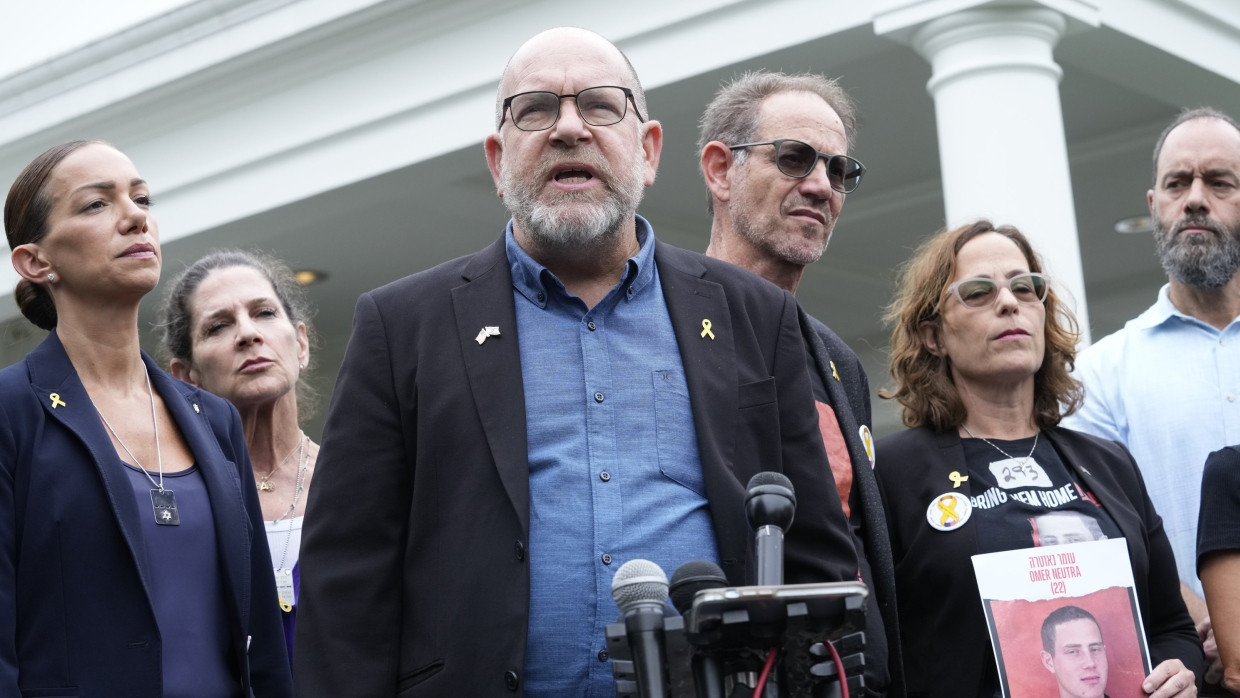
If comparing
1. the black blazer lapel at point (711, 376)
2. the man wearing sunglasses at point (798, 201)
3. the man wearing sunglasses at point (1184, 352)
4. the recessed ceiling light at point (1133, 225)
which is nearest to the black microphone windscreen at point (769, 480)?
the black blazer lapel at point (711, 376)

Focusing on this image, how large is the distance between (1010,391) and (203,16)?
6384mm

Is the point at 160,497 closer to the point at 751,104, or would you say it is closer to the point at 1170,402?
the point at 751,104

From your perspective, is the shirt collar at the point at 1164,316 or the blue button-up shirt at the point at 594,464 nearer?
the blue button-up shirt at the point at 594,464

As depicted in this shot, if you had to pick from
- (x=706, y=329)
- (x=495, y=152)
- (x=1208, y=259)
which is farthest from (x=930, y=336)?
(x=495, y=152)

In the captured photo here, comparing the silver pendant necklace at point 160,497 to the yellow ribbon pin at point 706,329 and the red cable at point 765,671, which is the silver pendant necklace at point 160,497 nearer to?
the yellow ribbon pin at point 706,329

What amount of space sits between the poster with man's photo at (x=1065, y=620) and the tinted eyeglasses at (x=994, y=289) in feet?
2.80

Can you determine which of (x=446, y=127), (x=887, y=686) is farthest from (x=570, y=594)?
(x=446, y=127)

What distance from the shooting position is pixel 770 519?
2.14 m

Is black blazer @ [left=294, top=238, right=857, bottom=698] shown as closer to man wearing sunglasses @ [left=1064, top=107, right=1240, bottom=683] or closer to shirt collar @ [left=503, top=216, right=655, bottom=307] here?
shirt collar @ [left=503, top=216, right=655, bottom=307]

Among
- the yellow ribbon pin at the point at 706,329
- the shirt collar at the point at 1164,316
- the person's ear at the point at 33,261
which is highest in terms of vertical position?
the person's ear at the point at 33,261

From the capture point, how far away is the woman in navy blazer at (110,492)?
3.10 m

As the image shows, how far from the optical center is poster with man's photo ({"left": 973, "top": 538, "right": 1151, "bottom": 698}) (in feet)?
11.7

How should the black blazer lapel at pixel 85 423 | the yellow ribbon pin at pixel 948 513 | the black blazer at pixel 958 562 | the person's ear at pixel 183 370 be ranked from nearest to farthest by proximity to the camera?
1. the black blazer lapel at pixel 85 423
2. the black blazer at pixel 958 562
3. the yellow ribbon pin at pixel 948 513
4. the person's ear at pixel 183 370

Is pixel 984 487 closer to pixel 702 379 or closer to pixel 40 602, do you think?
pixel 702 379
